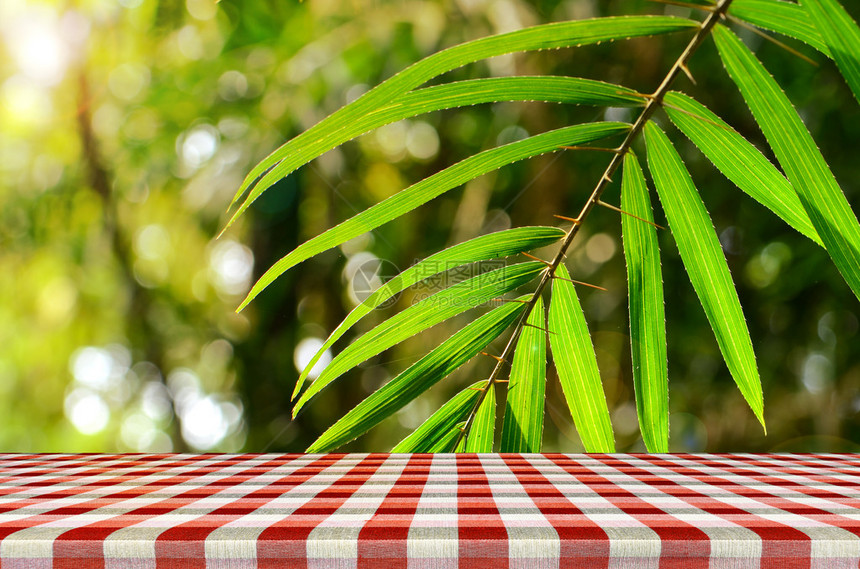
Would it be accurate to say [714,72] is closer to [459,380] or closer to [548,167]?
[548,167]

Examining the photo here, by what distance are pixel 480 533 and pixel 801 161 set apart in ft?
0.98

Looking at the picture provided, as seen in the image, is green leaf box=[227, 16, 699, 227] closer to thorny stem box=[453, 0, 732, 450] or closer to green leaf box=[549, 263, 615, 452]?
thorny stem box=[453, 0, 732, 450]

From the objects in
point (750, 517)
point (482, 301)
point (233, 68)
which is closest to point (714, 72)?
point (482, 301)

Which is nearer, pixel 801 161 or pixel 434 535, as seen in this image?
pixel 434 535

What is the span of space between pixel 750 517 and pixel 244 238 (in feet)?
5.55

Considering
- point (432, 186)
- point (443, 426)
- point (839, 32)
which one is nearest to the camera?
point (839, 32)

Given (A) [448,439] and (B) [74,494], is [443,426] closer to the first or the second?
(A) [448,439]

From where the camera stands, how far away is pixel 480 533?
0.20m

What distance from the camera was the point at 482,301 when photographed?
489mm

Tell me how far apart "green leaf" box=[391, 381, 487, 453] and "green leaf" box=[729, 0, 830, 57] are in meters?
0.32

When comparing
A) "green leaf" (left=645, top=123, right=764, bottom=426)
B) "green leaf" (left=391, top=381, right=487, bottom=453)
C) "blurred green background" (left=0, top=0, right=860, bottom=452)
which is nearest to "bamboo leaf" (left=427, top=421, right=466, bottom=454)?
"green leaf" (left=391, top=381, right=487, bottom=453)

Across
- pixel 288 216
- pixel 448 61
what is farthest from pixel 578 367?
pixel 288 216

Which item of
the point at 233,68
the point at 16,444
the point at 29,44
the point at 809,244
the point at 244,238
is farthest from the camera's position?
the point at 16,444

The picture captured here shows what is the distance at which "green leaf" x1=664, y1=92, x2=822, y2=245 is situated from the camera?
Result: 43cm
